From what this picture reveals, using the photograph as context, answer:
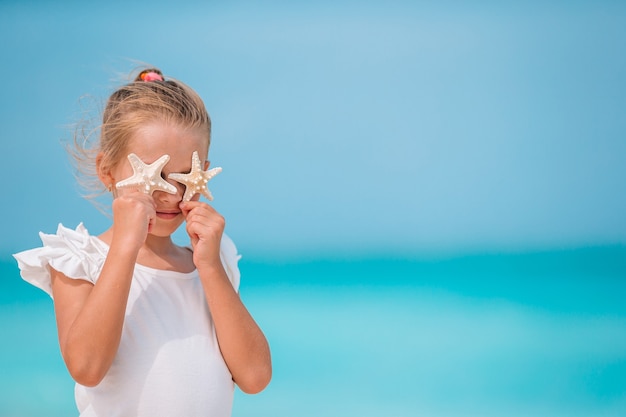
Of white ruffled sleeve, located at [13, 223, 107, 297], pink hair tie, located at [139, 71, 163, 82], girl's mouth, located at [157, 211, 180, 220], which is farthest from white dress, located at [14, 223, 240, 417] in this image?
pink hair tie, located at [139, 71, 163, 82]

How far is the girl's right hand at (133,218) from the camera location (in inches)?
63.9

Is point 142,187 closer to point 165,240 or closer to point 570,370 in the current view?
point 165,240

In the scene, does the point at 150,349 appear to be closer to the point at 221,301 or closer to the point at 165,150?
the point at 221,301

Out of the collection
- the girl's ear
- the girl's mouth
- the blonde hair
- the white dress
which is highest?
the blonde hair

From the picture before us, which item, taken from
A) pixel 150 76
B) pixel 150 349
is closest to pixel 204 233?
pixel 150 349

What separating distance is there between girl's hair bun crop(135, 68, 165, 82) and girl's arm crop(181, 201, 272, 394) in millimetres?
327

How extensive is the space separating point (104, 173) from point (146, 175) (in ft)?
0.70

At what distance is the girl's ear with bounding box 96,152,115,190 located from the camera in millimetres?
1864

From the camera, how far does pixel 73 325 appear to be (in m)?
1.59

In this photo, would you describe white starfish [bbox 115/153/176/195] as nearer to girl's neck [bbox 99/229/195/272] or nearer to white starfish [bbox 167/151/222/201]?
white starfish [bbox 167/151/222/201]

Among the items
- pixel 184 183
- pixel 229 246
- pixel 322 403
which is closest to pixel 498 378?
pixel 322 403

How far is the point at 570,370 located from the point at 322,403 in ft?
4.76

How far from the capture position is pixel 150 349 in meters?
1.70

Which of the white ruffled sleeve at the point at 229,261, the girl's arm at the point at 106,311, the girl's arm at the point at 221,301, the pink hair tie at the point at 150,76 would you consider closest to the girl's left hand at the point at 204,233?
the girl's arm at the point at 221,301
